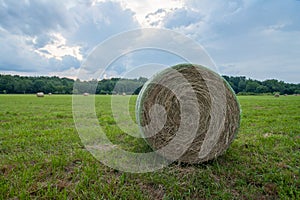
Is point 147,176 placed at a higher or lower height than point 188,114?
lower

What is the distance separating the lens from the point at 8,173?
97.0 inches

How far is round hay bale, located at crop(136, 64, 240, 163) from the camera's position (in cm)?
289

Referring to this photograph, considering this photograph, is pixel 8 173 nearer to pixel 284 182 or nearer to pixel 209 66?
pixel 209 66

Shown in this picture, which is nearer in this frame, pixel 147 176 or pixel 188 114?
pixel 147 176

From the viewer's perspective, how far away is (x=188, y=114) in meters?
3.05

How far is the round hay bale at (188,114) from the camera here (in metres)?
2.89

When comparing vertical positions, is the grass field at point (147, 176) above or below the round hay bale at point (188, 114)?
below

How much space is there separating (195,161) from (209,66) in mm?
1414

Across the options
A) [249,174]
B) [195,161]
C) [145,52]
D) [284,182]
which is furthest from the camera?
[145,52]

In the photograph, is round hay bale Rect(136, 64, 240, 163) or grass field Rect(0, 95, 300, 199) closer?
grass field Rect(0, 95, 300, 199)

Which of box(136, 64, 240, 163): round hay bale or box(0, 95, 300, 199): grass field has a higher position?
box(136, 64, 240, 163): round hay bale

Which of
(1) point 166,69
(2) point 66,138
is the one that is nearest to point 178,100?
(1) point 166,69

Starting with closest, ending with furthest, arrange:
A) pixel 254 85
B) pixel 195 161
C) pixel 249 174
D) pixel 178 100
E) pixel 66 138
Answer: pixel 249 174 < pixel 195 161 < pixel 178 100 < pixel 66 138 < pixel 254 85

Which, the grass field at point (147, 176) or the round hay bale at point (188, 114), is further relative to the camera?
the round hay bale at point (188, 114)
